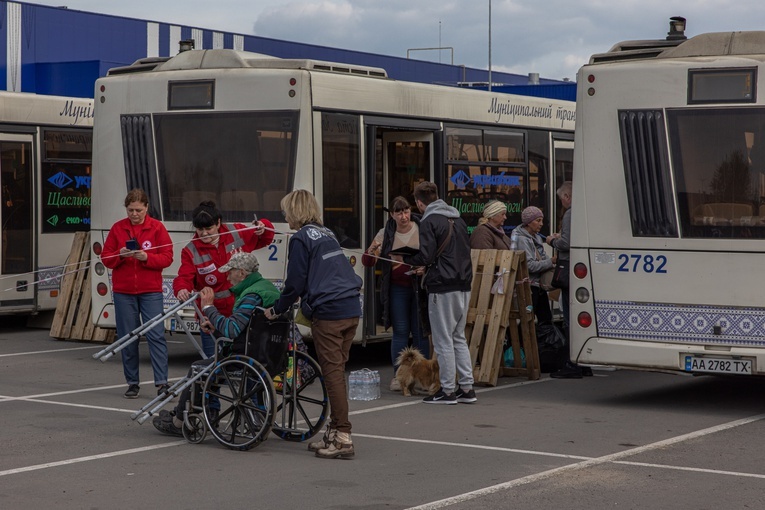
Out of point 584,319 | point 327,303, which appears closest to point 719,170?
point 584,319

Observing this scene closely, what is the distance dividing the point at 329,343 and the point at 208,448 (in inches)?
46.1

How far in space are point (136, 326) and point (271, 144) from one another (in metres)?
2.32

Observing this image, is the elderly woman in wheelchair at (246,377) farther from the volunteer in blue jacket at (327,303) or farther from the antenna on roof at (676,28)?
the antenna on roof at (676,28)

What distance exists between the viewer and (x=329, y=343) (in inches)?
335

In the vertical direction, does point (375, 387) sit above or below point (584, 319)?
below

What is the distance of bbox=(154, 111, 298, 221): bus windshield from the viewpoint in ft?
40.1

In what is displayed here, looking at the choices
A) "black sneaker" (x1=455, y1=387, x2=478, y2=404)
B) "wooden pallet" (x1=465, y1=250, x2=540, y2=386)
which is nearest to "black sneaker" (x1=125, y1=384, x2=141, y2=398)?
"black sneaker" (x1=455, y1=387, x2=478, y2=404)

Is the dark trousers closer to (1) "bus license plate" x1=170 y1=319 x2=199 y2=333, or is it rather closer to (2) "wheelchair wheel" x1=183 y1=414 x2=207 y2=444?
(2) "wheelchair wheel" x1=183 y1=414 x2=207 y2=444

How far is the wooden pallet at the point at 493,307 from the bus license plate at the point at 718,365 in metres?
2.18

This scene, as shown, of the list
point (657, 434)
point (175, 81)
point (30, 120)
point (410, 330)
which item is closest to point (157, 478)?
point (657, 434)

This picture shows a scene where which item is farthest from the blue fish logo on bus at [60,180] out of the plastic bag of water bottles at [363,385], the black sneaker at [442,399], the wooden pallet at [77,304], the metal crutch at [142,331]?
the metal crutch at [142,331]

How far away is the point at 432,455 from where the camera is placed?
8.52 m

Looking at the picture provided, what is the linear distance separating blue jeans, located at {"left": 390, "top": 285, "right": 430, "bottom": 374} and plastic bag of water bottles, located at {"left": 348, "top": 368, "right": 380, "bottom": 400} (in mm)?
775

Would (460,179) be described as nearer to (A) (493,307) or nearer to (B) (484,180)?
(B) (484,180)
